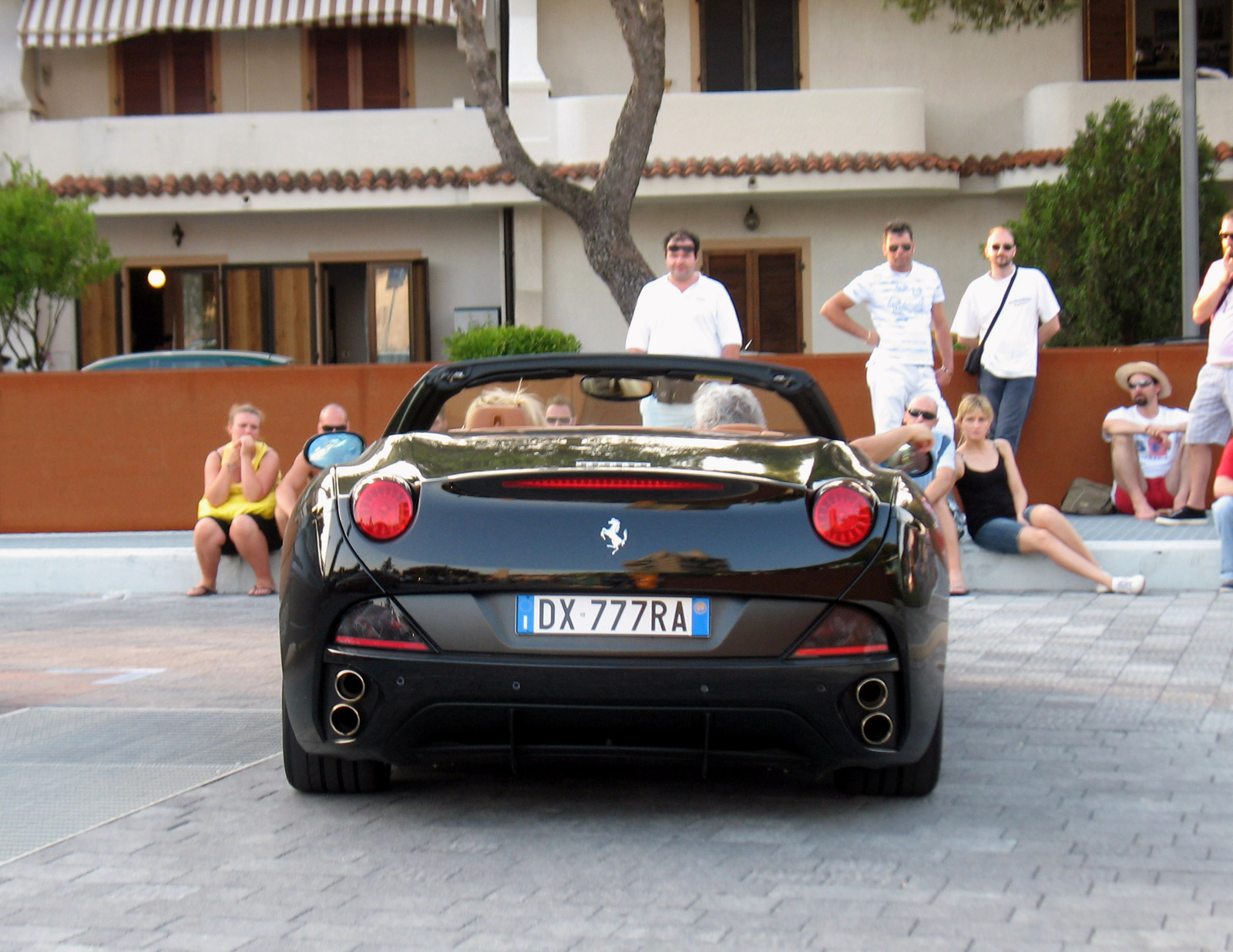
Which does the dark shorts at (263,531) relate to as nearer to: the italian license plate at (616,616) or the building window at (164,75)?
the italian license plate at (616,616)

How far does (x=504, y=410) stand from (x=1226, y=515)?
538 cm

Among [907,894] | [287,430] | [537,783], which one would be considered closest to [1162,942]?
[907,894]

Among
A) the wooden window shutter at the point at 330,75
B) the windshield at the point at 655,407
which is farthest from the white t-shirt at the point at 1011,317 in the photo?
the wooden window shutter at the point at 330,75

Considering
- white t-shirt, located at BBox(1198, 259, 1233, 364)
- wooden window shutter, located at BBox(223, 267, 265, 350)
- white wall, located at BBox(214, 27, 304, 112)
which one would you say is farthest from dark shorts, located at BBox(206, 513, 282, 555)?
white wall, located at BBox(214, 27, 304, 112)

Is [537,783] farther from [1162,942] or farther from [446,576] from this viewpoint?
[1162,942]

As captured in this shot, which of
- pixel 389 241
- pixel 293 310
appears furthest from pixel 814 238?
pixel 293 310

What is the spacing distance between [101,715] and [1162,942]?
3940 millimetres

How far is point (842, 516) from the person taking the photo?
13.1 feet

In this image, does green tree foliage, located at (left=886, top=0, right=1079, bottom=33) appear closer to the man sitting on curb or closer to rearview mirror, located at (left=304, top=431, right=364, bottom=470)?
the man sitting on curb

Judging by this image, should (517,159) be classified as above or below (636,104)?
below

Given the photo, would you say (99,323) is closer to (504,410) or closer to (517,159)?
(517,159)

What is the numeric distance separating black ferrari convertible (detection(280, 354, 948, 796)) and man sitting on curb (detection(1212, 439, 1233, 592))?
5446 millimetres

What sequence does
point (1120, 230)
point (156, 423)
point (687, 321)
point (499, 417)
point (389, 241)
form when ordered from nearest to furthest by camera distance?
point (499, 417) < point (687, 321) < point (156, 423) < point (1120, 230) < point (389, 241)

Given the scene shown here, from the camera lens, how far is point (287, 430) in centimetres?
1237
